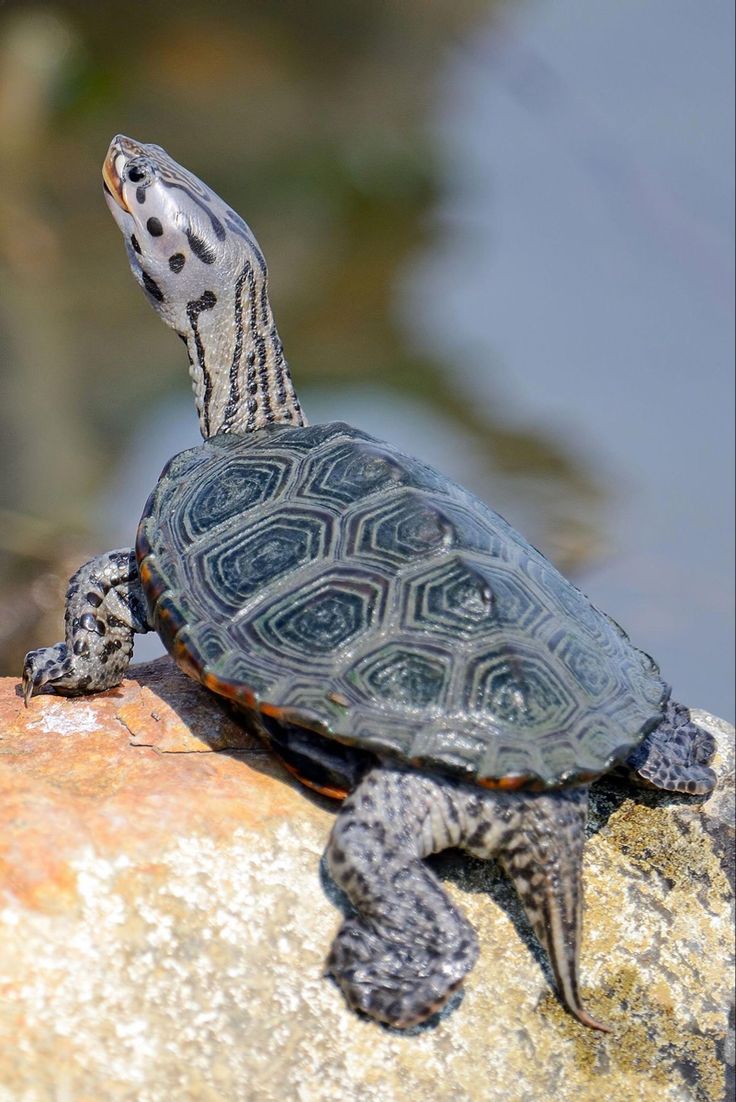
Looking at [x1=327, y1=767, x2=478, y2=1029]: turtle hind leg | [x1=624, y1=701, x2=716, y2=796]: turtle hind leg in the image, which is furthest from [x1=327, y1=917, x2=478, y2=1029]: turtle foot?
[x1=624, y1=701, x2=716, y2=796]: turtle hind leg

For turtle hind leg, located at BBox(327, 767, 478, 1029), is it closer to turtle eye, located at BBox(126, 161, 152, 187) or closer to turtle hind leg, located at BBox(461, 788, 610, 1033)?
turtle hind leg, located at BBox(461, 788, 610, 1033)

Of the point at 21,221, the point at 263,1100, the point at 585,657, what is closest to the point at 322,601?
the point at 585,657

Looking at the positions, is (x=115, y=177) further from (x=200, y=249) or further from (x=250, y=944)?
(x=250, y=944)

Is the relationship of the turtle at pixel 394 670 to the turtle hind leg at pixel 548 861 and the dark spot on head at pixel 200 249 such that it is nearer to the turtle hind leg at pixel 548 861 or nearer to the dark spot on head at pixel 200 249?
the turtle hind leg at pixel 548 861

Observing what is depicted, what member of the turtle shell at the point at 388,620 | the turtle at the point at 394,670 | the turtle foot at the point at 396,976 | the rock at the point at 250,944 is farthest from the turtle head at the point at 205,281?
the turtle foot at the point at 396,976

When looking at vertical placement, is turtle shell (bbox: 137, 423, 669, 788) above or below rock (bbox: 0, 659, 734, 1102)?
above

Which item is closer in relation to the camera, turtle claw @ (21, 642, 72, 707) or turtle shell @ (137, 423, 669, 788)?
turtle shell @ (137, 423, 669, 788)
